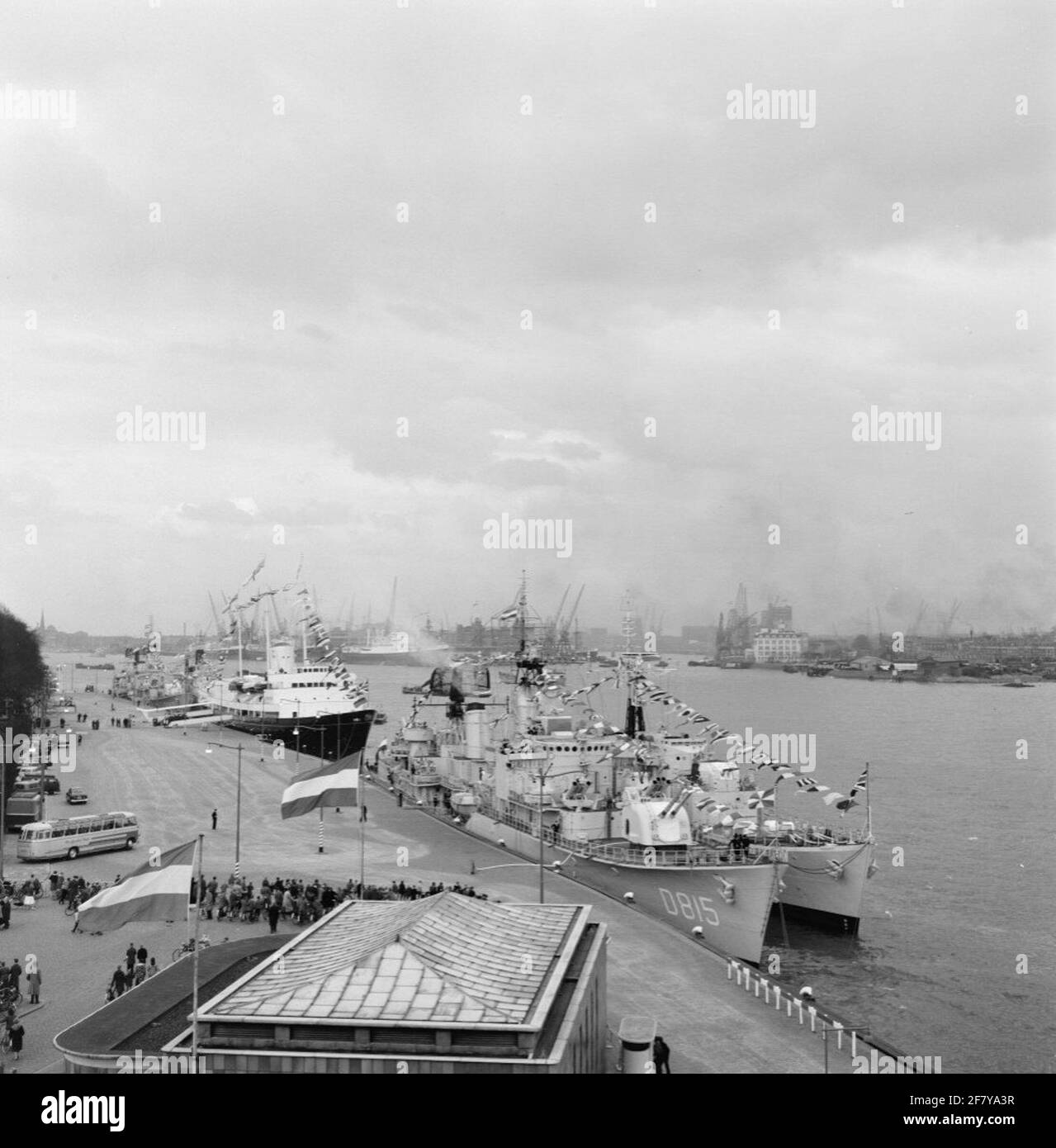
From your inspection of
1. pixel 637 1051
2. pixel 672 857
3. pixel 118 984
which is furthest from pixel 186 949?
pixel 672 857

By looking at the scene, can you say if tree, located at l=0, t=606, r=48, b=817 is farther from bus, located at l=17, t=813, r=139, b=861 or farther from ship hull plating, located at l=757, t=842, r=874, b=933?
ship hull plating, located at l=757, t=842, r=874, b=933

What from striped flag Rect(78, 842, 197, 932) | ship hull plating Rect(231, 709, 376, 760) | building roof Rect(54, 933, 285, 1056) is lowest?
ship hull plating Rect(231, 709, 376, 760)

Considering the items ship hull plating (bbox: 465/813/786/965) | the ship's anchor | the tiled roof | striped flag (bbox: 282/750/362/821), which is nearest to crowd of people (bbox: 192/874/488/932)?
striped flag (bbox: 282/750/362/821)

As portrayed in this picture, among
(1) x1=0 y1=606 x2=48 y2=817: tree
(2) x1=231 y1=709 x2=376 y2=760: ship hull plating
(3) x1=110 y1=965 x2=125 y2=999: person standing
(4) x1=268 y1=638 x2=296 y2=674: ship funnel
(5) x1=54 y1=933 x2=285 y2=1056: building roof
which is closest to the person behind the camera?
(5) x1=54 y1=933 x2=285 y2=1056: building roof

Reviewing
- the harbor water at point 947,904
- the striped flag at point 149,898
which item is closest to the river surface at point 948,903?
the harbor water at point 947,904

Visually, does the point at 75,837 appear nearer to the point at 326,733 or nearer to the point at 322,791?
the point at 322,791

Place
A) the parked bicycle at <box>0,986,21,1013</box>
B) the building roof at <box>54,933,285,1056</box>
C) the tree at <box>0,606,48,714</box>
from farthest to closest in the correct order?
the tree at <box>0,606,48,714</box> < the parked bicycle at <box>0,986,21,1013</box> < the building roof at <box>54,933,285,1056</box>
